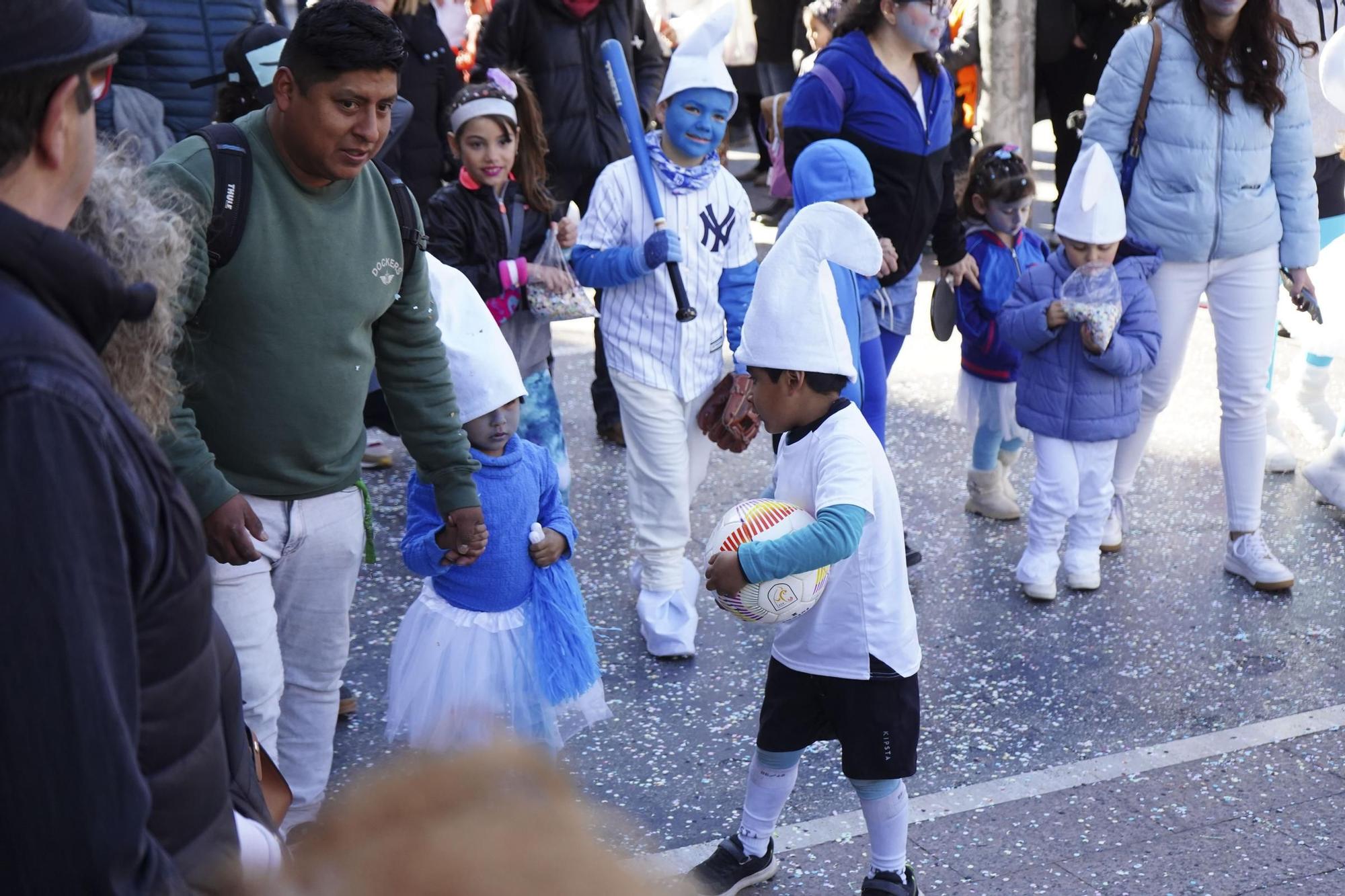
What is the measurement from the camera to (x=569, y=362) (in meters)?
7.90

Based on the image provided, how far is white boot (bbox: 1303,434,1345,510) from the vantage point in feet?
19.2

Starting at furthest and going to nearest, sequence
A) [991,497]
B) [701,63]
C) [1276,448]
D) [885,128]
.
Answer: [1276,448]
[991,497]
[885,128]
[701,63]

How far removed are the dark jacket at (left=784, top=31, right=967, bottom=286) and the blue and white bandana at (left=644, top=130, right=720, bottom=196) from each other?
548mm

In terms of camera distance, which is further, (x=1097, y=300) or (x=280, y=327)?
(x=1097, y=300)

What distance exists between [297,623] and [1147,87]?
352 centimetres

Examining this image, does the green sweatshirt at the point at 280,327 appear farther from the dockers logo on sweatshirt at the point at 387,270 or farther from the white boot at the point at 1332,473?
the white boot at the point at 1332,473

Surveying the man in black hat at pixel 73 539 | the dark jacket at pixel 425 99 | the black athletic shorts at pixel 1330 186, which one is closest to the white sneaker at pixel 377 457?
the dark jacket at pixel 425 99

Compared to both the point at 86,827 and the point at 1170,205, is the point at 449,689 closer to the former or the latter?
the point at 86,827

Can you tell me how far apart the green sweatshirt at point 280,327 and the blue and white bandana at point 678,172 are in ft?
5.35

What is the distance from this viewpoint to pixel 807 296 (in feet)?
11.3

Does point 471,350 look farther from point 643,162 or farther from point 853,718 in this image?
point 853,718

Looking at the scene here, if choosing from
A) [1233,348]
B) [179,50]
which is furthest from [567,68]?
[1233,348]

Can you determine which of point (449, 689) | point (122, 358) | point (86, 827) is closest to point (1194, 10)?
point (449, 689)

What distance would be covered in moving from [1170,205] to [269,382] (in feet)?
11.3
